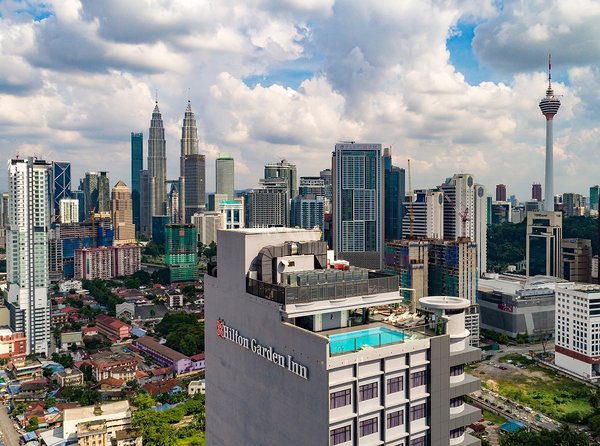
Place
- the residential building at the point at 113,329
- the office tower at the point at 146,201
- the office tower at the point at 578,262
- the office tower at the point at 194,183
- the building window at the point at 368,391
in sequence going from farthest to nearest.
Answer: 1. the office tower at the point at 146,201
2. the office tower at the point at 194,183
3. the office tower at the point at 578,262
4. the residential building at the point at 113,329
5. the building window at the point at 368,391

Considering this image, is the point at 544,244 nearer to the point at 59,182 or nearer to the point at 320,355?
the point at 320,355

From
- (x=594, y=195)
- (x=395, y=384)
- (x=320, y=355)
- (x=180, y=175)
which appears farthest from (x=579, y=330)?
(x=180, y=175)

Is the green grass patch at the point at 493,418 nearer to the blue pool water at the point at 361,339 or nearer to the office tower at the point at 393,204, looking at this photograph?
the blue pool water at the point at 361,339

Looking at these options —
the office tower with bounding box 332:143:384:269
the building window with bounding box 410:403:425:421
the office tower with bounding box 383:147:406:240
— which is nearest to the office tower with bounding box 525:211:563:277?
the office tower with bounding box 332:143:384:269

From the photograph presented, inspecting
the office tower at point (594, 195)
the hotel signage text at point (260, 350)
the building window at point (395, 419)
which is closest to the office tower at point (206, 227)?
the office tower at point (594, 195)

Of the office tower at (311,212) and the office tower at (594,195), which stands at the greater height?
the office tower at (594,195)

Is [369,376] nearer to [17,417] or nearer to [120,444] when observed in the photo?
[120,444]
